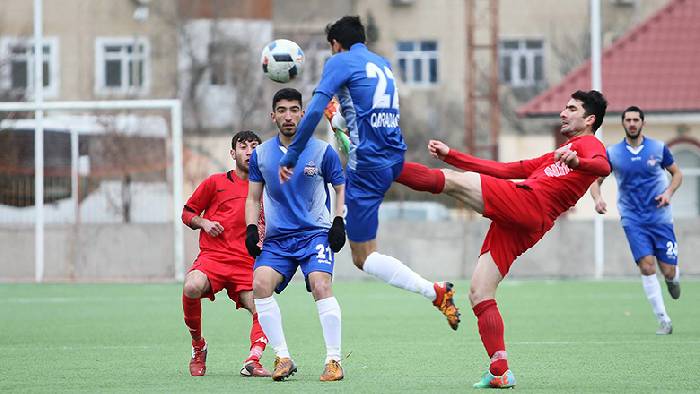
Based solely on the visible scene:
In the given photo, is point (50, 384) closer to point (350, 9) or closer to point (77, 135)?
point (77, 135)

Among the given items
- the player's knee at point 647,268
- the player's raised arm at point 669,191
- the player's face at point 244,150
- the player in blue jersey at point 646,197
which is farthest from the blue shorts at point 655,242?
the player's face at point 244,150

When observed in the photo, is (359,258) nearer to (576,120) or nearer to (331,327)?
(331,327)

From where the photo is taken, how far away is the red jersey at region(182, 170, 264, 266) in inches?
464

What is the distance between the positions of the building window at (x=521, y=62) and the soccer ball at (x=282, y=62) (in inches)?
1500

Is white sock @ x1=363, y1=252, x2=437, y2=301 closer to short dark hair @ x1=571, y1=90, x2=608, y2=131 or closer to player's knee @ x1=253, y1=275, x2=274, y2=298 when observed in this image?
player's knee @ x1=253, y1=275, x2=274, y2=298

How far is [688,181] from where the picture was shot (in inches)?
1324

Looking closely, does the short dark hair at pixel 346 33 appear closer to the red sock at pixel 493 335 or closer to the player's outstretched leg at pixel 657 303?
the red sock at pixel 493 335

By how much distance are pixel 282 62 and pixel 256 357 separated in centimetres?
225

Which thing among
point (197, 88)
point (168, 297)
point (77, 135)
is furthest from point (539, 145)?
point (168, 297)

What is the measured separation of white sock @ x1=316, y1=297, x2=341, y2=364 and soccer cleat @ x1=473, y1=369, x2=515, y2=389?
1056mm

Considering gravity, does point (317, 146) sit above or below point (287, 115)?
below

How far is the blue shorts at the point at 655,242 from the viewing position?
1595 centimetres

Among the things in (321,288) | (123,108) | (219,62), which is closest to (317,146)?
(321,288)

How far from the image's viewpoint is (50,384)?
1060 centimetres
